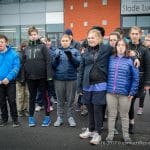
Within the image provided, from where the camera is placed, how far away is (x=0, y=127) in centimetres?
668

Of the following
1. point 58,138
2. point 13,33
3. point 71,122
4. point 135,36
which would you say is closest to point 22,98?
point 71,122

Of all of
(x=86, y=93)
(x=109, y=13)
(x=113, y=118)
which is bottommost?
(x=113, y=118)

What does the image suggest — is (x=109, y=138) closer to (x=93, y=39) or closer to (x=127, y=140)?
(x=127, y=140)

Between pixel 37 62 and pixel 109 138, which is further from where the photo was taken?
pixel 37 62

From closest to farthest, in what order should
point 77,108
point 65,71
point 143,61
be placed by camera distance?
point 143,61 < point 65,71 < point 77,108

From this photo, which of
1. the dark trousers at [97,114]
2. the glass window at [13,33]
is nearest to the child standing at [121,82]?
the dark trousers at [97,114]

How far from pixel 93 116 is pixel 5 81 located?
70.3 inches

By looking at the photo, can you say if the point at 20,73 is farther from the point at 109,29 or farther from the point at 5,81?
the point at 109,29

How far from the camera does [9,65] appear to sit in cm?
658

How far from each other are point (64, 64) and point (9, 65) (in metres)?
1.03

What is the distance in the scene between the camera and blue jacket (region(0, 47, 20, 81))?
6543 mm

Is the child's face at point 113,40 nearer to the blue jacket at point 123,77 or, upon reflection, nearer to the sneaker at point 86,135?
the blue jacket at point 123,77

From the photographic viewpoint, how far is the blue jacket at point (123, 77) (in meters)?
5.45

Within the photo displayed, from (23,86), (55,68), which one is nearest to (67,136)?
(55,68)
